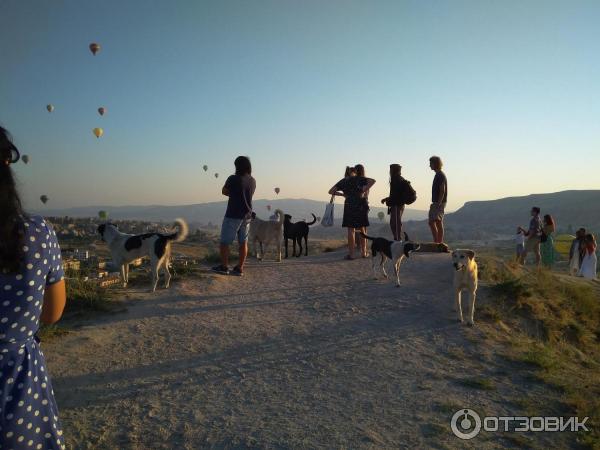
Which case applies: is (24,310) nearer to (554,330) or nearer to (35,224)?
(35,224)

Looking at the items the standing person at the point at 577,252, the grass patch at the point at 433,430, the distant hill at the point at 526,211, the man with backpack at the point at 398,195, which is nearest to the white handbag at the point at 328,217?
the man with backpack at the point at 398,195

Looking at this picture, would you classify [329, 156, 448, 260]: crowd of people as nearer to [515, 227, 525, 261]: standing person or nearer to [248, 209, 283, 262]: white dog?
[248, 209, 283, 262]: white dog

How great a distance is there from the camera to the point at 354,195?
385 inches

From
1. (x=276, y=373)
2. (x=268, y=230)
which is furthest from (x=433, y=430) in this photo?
(x=268, y=230)

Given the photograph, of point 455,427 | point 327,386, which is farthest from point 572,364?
point 327,386

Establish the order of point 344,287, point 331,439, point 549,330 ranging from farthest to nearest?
point 344,287
point 549,330
point 331,439

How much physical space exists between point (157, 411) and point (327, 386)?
1.74 m

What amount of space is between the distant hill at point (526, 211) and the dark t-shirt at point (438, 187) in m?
61.2

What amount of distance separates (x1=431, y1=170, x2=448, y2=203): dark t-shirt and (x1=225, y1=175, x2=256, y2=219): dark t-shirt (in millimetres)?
4563

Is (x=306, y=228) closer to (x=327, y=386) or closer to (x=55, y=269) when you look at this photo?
(x=327, y=386)

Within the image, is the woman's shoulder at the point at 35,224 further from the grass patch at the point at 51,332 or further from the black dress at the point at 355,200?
the black dress at the point at 355,200

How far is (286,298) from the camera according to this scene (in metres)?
7.41

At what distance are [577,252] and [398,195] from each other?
Answer: 8325mm

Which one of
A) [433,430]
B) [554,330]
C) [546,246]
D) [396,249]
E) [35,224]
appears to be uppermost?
[35,224]
